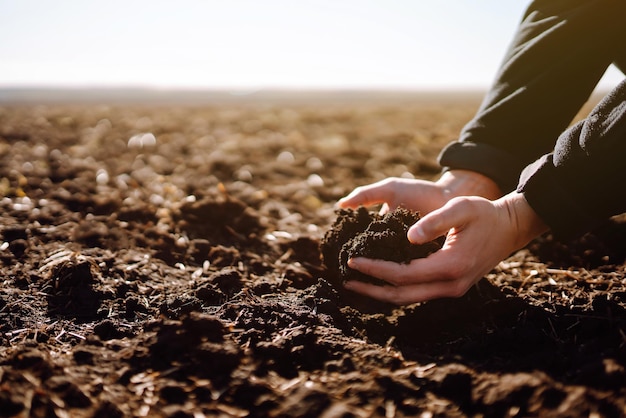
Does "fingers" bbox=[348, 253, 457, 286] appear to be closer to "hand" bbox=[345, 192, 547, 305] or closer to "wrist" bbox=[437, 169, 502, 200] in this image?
"hand" bbox=[345, 192, 547, 305]

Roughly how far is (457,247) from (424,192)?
61 centimetres

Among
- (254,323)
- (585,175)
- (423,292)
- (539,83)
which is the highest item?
(539,83)

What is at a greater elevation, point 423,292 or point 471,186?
point 471,186

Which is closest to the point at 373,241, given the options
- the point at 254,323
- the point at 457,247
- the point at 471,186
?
the point at 457,247

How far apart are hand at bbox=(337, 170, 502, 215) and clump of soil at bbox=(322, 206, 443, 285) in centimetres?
21

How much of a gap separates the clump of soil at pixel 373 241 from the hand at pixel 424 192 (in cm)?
21

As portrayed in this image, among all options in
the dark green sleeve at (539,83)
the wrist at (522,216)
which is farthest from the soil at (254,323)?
the dark green sleeve at (539,83)

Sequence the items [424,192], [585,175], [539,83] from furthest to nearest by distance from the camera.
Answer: [424,192] → [539,83] → [585,175]

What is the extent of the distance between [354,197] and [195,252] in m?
0.85

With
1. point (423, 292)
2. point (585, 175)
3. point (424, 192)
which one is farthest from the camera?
point (424, 192)

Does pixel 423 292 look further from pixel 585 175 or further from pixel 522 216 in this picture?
pixel 585 175

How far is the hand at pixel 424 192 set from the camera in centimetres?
231

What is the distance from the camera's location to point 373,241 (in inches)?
74.4

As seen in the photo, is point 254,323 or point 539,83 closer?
point 254,323
